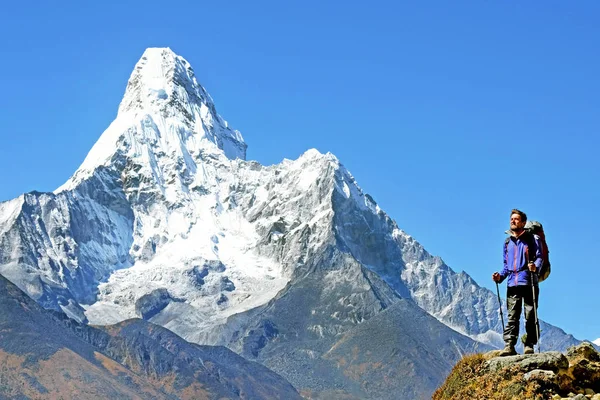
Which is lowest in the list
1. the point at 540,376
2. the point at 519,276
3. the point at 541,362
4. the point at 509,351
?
the point at 540,376

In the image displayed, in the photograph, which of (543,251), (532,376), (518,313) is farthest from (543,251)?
(532,376)

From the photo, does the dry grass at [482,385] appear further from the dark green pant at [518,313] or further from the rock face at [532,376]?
the dark green pant at [518,313]

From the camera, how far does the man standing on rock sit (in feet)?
83.7

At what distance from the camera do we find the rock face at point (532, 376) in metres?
23.8

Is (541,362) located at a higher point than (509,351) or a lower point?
lower

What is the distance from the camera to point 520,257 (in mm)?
25734

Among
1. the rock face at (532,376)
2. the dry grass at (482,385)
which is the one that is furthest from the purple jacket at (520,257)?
the dry grass at (482,385)

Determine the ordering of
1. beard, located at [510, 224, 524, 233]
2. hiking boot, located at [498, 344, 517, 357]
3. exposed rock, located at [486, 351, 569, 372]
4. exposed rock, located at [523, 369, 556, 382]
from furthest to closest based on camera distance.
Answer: beard, located at [510, 224, 524, 233], hiking boot, located at [498, 344, 517, 357], exposed rock, located at [486, 351, 569, 372], exposed rock, located at [523, 369, 556, 382]

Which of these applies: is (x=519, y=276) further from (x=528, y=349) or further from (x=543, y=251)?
(x=528, y=349)

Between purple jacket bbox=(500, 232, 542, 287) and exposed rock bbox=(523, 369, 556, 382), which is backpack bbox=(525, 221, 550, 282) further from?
exposed rock bbox=(523, 369, 556, 382)

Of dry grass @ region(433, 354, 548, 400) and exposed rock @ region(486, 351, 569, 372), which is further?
exposed rock @ region(486, 351, 569, 372)

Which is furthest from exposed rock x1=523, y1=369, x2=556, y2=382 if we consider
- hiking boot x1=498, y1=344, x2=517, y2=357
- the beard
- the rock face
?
the beard

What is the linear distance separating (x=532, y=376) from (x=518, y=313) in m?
2.59

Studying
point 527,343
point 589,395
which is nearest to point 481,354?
point 527,343
